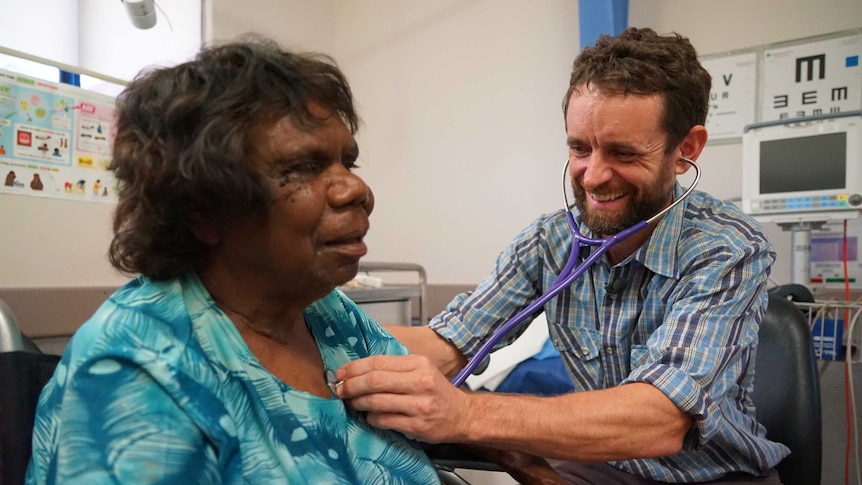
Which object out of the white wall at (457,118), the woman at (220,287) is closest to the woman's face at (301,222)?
the woman at (220,287)

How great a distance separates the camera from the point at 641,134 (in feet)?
3.70

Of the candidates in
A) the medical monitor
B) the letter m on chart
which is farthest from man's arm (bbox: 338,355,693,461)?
the letter m on chart

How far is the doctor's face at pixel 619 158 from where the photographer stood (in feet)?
3.69

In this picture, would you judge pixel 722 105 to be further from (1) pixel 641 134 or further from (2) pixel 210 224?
(2) pixel 210 224

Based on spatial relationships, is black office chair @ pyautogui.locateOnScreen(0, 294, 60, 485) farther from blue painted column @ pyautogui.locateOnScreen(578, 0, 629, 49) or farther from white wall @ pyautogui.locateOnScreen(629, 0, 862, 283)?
white wall @ pyautogui.locateOnScreen(629, 0, 862, 283)

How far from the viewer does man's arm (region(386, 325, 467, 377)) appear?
1.25 m

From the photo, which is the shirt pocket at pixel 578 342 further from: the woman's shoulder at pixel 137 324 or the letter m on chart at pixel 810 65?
the letter m on chart at pixel 810 65

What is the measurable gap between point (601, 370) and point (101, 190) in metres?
1.65

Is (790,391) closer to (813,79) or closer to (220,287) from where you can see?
(220,287)

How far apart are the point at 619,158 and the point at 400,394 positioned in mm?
668

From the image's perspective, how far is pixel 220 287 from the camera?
0.72m

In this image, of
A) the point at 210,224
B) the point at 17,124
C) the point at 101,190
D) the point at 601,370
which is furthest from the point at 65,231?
the point at 601,370

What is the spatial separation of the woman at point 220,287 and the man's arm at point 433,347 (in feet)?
1.53

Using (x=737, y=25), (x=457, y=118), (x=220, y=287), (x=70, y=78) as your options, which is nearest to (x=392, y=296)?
(x=457, y=118)
